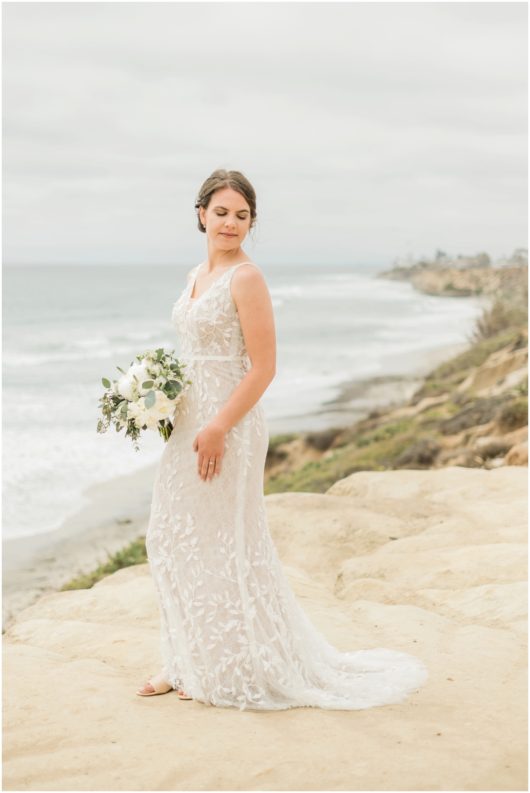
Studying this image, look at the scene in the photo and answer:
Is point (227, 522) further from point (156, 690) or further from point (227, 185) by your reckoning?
point (227, 185)

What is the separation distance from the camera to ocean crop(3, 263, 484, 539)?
1633 cm

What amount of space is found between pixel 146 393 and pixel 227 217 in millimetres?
983

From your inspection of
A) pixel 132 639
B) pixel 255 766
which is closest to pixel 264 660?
pixel 255 766

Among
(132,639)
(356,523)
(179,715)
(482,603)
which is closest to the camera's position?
(179,715)

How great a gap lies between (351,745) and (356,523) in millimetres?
4386

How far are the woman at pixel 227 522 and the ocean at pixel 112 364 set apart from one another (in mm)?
9123

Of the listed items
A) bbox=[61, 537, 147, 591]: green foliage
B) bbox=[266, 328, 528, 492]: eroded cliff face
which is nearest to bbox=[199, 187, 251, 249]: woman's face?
bbox=[61, 537, 147, 591]: green foliage

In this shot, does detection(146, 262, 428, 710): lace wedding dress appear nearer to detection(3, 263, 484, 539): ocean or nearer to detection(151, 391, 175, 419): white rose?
detection(151, 391, 175, 419): white rose

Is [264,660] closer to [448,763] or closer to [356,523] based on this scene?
[448,763]

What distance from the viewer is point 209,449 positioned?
4.37 m

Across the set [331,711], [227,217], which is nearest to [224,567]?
[331,711]

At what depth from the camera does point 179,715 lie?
13.9 ft

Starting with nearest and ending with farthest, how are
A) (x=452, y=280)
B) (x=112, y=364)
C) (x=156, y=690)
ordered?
1. (x=156, y=690)
2. (x=112, y=364)
3. (x=452, y=280)

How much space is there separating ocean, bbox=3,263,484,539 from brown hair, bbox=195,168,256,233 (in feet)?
31.4
